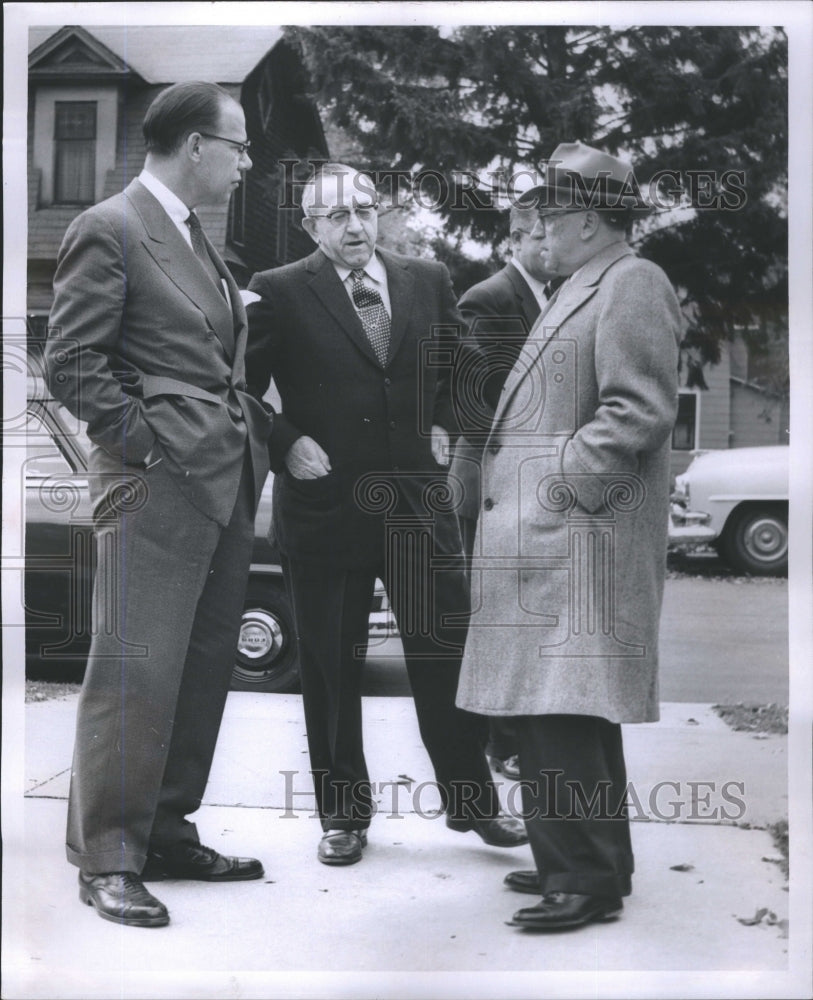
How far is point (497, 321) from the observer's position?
348 centimetres

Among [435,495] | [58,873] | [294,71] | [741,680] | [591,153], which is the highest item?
[294,71]

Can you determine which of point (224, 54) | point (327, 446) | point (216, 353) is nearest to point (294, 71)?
point (224, 54)

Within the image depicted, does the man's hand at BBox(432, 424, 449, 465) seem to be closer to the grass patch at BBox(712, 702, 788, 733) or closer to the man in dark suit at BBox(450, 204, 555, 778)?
the man in dark suit at BBox(450, 204, 555, 778)

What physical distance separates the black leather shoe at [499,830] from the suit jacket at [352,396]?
2.74 feet

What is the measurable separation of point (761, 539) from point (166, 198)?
2049 millimetres

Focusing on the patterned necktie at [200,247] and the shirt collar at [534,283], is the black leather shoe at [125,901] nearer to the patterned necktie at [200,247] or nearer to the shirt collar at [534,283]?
the patterned necktie at [200,247]

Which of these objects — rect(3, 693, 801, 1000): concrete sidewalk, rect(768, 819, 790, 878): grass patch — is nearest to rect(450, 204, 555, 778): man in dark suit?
rect(3, 693, 801, 1000): concrete sidewalk

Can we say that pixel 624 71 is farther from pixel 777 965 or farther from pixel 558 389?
pixel 777 965

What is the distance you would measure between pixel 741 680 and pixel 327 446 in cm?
145

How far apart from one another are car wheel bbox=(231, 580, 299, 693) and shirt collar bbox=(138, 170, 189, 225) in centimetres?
108

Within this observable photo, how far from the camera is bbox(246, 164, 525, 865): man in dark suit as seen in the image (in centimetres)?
351

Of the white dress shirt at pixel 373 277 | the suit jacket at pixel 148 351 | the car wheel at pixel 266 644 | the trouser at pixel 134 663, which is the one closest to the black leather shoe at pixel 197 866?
the trouser at pixel 134 663

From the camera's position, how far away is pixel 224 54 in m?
3.57

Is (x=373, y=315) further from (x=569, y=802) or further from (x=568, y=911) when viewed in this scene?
(x=568, y=911)
